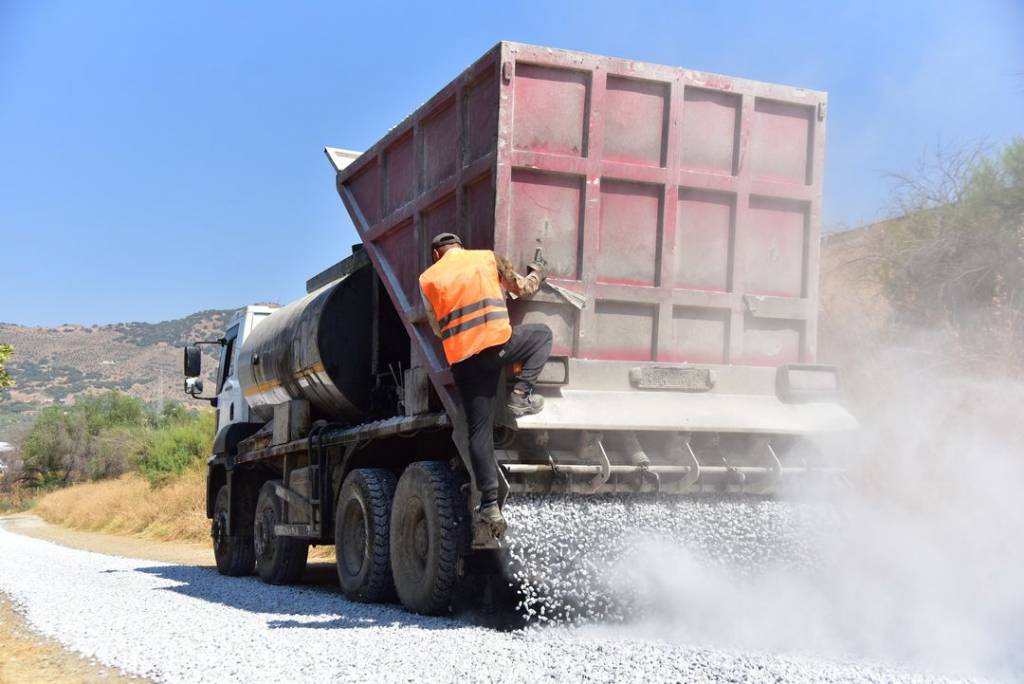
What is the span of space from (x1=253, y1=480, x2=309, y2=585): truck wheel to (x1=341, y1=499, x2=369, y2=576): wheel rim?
71.7 inches

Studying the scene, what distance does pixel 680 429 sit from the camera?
20.2ft

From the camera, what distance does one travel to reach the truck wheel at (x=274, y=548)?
10195 mm

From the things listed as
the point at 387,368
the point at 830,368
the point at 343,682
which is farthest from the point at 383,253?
the point at 343,682

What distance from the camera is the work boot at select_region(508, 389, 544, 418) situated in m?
5.83

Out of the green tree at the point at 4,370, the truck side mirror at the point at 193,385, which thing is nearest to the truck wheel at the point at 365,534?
the truck side mirror at the point at 193,385

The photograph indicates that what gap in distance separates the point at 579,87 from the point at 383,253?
218 centimetres

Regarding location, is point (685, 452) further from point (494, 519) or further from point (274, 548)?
point (274, 548)

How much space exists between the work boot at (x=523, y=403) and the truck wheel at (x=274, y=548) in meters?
4.66

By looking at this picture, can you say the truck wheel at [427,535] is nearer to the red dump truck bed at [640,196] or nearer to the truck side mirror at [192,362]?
the red dump truck bed at [640,196]

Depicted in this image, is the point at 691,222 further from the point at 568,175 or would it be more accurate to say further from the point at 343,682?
the point at 343,682

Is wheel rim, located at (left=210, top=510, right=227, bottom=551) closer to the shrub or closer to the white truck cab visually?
the white truck cab

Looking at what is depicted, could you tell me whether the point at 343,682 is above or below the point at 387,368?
below

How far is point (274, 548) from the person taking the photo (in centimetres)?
1033

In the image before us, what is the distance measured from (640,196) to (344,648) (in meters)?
3.00
